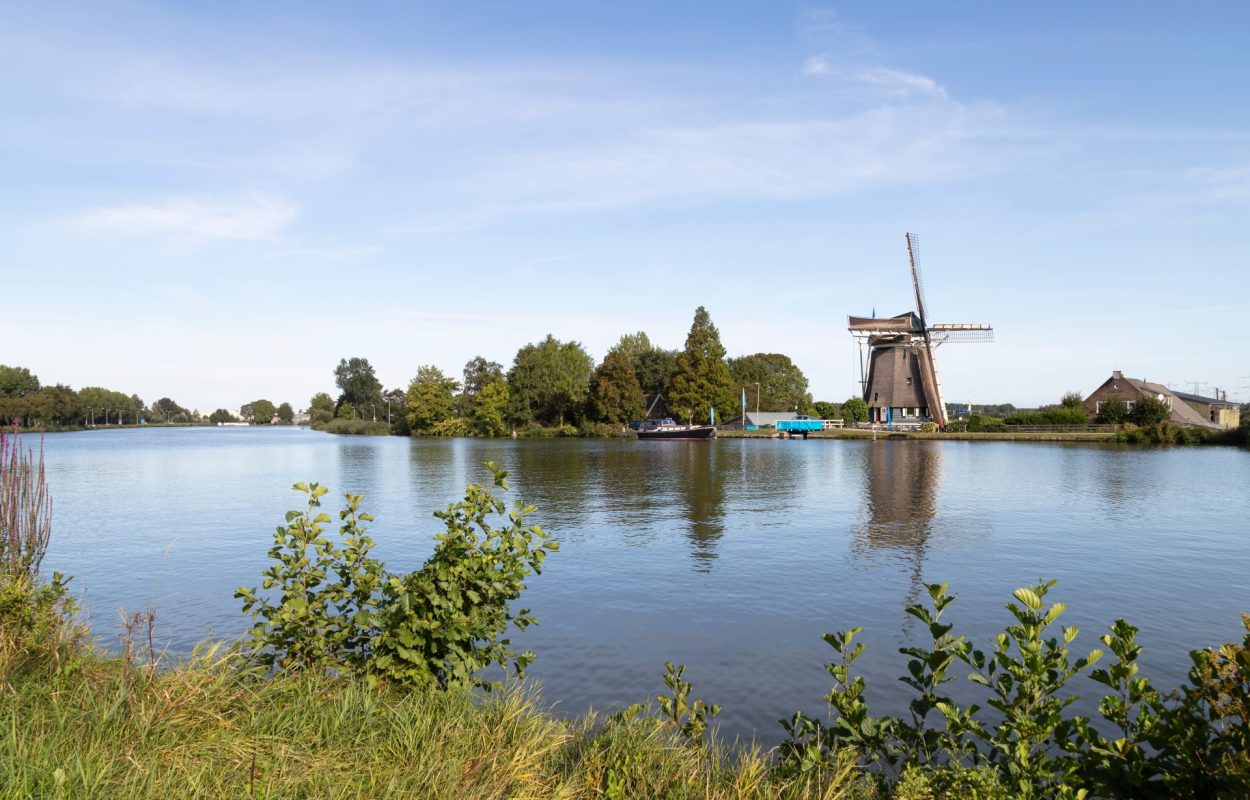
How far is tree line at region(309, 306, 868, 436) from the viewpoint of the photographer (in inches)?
3959

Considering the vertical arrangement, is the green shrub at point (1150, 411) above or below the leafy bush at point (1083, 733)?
above

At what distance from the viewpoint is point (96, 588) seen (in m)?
15.2

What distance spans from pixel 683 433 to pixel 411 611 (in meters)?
83.0

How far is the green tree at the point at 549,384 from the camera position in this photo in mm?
107500

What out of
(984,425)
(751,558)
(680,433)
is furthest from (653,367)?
(751,558)

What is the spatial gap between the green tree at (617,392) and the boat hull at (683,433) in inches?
381

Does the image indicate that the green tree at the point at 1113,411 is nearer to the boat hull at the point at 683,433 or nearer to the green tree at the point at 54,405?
the boat hull at the point at 683,433

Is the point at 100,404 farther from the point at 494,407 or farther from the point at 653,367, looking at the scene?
the point at 653,367

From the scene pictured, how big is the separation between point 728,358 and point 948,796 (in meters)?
122


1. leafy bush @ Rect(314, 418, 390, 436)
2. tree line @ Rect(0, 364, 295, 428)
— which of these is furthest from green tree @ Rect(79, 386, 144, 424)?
leafy bush @ Rect(314, 418, 390, 436)

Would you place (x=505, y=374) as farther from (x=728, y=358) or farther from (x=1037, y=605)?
(x=1037, y=605)

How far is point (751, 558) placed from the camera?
1842 cm

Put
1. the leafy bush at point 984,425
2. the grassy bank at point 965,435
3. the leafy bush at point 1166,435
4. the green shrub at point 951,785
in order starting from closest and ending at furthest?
the green shrub at point 951,785
the leafy bush at point 1166,435
the grassy bank at point 965,435
the leafy bush at point 984,425

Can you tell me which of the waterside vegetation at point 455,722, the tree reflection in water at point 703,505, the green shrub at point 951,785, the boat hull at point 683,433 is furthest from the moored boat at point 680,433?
the green shrub at point 951,785
